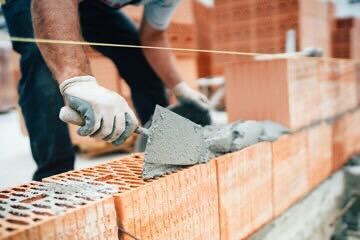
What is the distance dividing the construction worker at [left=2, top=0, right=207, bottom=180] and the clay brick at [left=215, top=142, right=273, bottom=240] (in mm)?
532

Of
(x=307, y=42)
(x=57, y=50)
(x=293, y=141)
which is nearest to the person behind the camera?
(x=57, y=50)

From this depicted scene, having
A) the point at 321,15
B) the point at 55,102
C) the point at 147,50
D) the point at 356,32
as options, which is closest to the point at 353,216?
the point at 321,15

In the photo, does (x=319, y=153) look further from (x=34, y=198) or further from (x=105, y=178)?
(x=34, y=198)

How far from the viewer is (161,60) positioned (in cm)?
223

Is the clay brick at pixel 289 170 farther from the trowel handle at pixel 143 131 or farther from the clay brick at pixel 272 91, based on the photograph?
the trowel handle at pixel 143 131

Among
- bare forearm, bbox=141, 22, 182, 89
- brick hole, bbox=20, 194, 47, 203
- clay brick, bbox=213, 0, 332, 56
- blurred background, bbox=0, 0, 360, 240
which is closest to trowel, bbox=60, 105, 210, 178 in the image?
brick hole, bbox=20, 194, 47, 203

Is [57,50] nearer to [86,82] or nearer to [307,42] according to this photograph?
[86,82]

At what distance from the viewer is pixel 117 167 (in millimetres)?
1538

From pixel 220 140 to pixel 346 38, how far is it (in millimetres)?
3278

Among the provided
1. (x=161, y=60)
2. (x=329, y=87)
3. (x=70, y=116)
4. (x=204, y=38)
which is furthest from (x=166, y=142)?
(x=204, y=38)

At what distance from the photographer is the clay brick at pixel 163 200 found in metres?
1.13

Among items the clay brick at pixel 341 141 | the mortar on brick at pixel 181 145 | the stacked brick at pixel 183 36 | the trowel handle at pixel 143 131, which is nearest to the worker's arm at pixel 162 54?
the mortar on brick at pixel 181 145

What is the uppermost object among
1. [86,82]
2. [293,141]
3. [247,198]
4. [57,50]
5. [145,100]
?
[57,50]

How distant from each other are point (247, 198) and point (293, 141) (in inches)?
26.3
